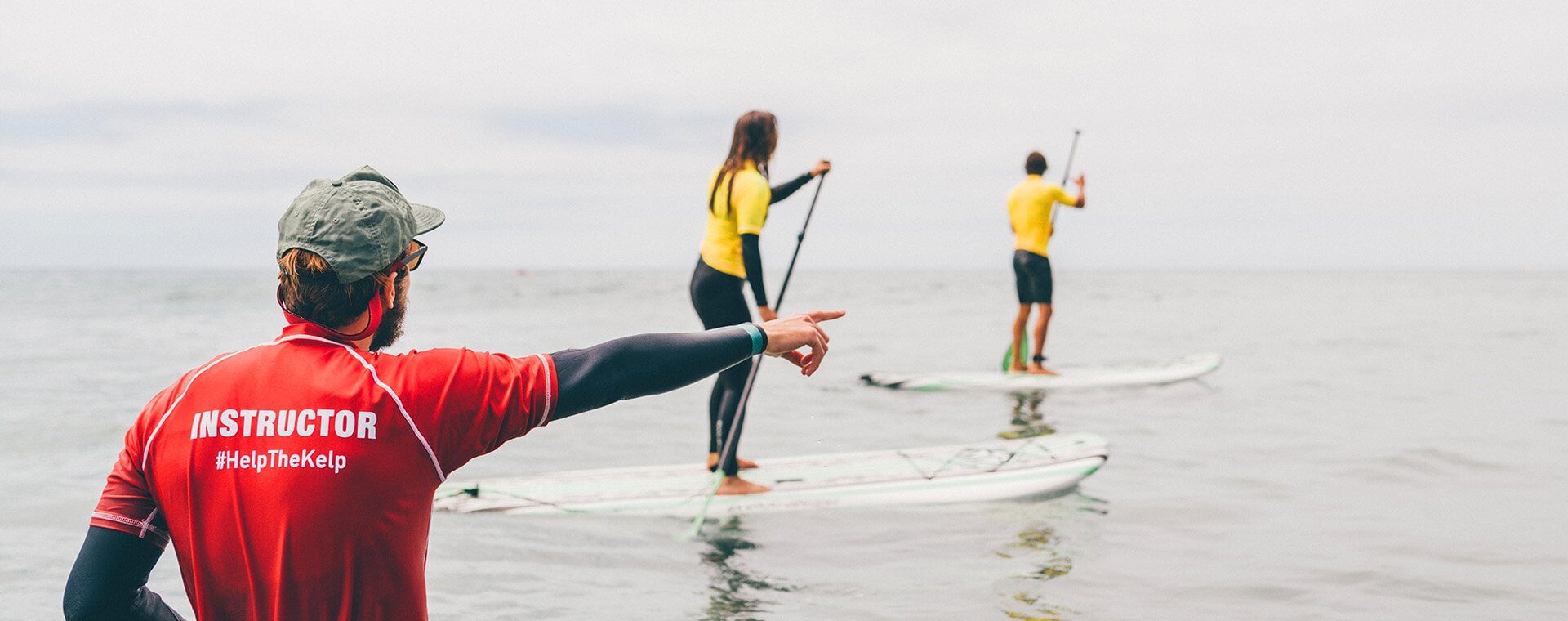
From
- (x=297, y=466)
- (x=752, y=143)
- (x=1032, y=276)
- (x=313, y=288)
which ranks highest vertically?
(x=752, y=143)

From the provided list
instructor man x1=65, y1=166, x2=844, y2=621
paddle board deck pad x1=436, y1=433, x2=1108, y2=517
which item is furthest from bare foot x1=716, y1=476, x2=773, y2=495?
instructor man x1=65, y1=166, x2=844, y2=621

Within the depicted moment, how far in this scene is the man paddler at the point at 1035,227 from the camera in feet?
35.4

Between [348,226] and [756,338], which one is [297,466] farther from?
[756,338]

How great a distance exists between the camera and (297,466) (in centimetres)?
154

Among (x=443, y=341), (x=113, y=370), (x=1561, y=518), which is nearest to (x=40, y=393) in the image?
(x=113, y=370)

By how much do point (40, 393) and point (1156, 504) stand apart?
1298 cm

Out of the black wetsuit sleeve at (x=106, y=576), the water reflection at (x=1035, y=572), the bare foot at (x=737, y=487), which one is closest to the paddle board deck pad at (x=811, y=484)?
the bare foot at (x=737, y=487)

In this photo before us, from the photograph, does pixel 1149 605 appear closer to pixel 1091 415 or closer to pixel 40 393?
pixel 1091 415

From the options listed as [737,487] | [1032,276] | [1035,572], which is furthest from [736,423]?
[1032,276]

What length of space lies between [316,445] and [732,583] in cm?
361

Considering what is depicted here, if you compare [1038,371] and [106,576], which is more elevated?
[106,576]

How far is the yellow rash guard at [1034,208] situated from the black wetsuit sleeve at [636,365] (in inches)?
370

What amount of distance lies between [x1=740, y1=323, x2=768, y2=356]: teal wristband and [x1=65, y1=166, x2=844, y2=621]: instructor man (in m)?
0.32

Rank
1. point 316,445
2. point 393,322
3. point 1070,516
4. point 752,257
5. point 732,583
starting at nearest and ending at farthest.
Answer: point 316,445, point 393,322, point 732,583, point 752,257, point 1070,516
